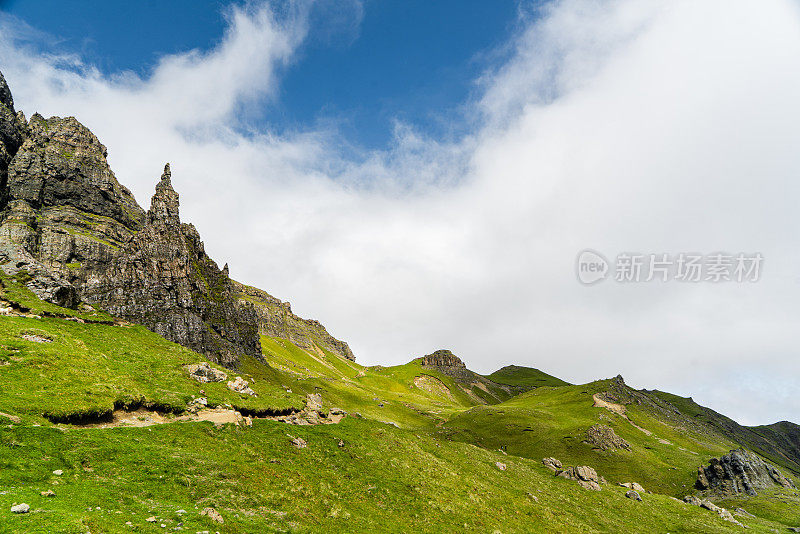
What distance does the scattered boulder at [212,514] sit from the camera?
70.6 feet

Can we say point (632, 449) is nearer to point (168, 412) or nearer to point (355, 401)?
point (355, 401)

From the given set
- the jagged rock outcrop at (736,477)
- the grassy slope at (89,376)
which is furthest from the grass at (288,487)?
the jagged rock outcrop at (736,477)

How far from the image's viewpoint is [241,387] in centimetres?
4394

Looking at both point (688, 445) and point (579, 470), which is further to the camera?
point (688, 445)

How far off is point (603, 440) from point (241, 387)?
88269 mm

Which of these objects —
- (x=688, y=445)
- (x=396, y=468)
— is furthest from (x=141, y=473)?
(x=688, y=445)

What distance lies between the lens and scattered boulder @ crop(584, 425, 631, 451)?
285 ft

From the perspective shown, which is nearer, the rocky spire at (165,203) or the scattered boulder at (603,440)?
the scattered boulder at (603,440)

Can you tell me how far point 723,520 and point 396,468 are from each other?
4747 centimetres

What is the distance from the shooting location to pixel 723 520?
48062 mm

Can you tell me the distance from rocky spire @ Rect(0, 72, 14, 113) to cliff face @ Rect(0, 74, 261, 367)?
587mm

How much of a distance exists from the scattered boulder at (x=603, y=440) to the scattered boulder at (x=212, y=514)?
91228 mm

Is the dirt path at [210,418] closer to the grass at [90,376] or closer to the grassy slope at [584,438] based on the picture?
the grass at [90,376]

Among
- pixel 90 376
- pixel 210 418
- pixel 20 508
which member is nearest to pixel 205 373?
pixel 210 418
